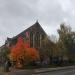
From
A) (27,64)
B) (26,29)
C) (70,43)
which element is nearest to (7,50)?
(27,64)

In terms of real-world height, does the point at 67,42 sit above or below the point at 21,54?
above

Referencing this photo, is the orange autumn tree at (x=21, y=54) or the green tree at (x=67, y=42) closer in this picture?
the orange autumn tree at (x=21, y=54)

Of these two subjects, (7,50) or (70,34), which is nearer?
(7,50)

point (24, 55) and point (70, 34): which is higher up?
point (70, 34)

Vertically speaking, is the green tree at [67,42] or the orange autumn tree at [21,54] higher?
the green tree at [67,42]

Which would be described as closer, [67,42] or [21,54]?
[21,54]

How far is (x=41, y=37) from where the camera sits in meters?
81.6

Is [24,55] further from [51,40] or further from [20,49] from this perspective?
[51,40]

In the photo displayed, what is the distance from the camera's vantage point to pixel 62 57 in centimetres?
7938

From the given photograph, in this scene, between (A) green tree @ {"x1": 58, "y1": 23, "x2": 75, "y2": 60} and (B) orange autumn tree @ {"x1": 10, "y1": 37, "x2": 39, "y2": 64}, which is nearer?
(B) orange autumn tree @ {"x1": 10, "y1": 37, "x2": 39, "y2": 64}

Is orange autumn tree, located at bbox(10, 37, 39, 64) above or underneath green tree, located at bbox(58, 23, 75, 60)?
underneath

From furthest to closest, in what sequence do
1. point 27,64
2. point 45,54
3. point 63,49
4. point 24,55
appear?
point 63,49 → point 45,54 → point 27,64 → point 24,55

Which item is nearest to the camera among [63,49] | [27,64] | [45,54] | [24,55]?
[24,55]

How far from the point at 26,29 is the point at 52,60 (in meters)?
12.0
